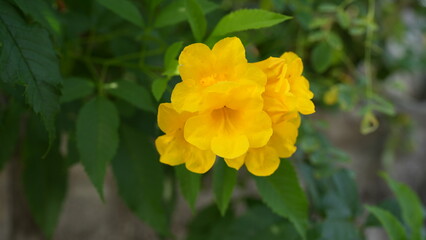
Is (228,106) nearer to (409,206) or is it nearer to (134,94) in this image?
(134,94)

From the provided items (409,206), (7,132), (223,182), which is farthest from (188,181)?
(409,206)

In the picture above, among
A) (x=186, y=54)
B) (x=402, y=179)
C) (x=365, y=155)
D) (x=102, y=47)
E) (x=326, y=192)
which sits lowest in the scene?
(x=402, y=179)

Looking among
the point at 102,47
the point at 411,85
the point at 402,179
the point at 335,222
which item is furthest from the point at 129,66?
the point at 411,85

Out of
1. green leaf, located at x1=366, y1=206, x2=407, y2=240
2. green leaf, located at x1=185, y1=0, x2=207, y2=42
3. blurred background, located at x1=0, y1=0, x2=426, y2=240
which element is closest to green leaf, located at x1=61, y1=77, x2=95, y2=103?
blurred background, located at x1=0, y1=0, x2=426, y2=240

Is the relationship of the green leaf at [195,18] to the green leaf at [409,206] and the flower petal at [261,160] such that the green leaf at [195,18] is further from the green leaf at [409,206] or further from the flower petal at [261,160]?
the green leaf at [409,206]

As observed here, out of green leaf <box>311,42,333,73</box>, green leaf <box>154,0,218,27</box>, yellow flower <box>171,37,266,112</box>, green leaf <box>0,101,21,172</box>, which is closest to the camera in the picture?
yellow flower <box>171,37,266,112</box>

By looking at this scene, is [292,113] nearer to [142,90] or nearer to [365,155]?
[142,90]

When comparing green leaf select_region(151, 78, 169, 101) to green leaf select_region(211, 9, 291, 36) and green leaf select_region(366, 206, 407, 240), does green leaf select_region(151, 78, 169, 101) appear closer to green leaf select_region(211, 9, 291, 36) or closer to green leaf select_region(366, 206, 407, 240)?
green leaf select_region(211, 9, 291, 36)
